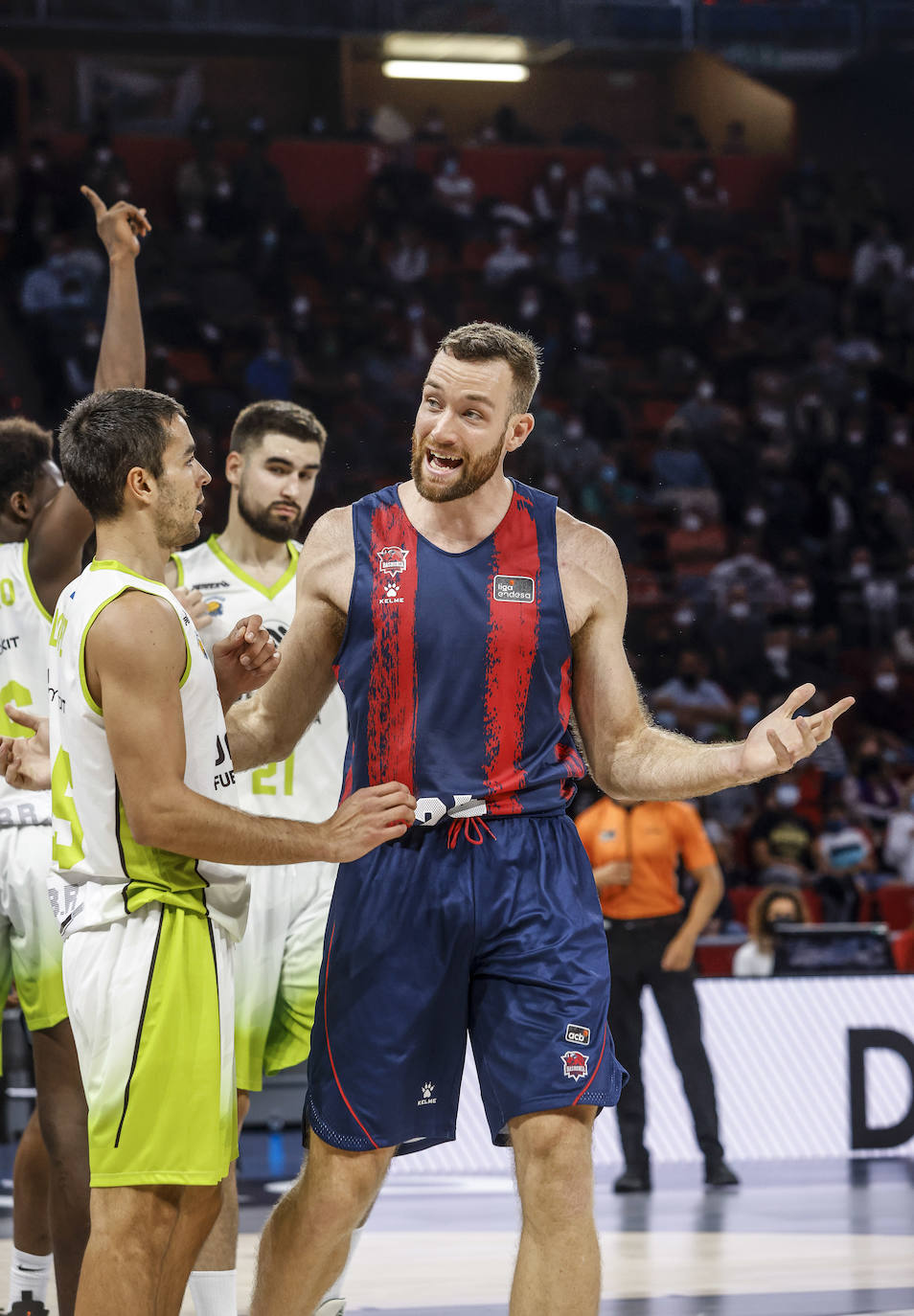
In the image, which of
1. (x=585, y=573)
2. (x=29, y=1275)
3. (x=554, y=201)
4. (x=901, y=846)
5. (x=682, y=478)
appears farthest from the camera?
(x=554, y=201)

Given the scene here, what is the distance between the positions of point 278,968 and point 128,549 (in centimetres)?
178

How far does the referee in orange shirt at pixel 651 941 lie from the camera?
811cm

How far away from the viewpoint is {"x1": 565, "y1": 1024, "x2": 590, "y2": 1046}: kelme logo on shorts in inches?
142

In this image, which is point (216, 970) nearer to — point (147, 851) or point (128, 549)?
point (147, 851)

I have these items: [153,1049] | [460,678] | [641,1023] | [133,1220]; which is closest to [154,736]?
[153,1049]

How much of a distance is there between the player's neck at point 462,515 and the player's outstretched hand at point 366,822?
2.16 feet

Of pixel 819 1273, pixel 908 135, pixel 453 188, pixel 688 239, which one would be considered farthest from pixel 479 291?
pixel 819 1273

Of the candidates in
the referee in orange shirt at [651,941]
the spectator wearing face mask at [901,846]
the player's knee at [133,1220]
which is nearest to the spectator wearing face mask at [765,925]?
the referee in orange shirt at [651,941]

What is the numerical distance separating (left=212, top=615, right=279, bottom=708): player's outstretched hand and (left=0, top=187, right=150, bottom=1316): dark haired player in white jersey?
87 cm

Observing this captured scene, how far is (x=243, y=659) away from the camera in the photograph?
12.6 feet

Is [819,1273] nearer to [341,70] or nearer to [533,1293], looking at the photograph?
[533,1293]

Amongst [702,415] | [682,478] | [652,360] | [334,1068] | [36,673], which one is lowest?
[334,1068]

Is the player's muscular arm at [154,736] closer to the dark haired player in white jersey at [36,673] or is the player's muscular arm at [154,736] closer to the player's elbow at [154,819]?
the player's elbow at [154,819]

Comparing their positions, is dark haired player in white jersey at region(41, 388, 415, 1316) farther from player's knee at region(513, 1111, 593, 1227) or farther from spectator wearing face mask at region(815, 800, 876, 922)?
spectator wearing face mask at region(815, 800, 876, 922)
